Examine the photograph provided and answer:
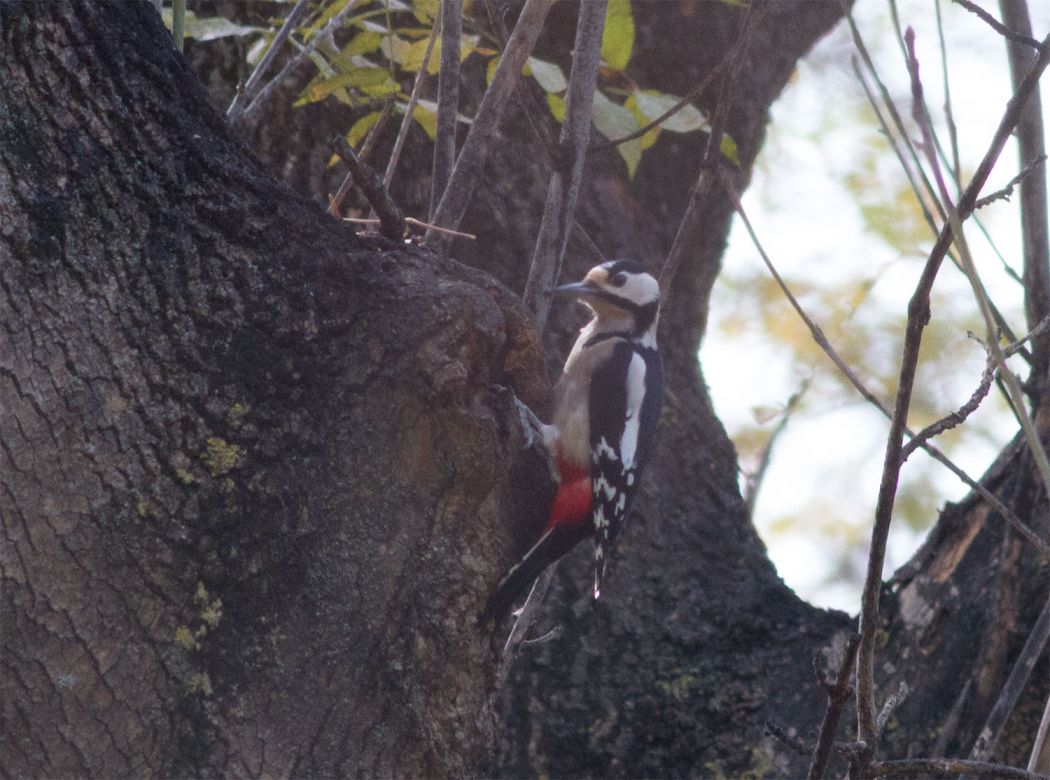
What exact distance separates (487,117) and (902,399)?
56.7 inches

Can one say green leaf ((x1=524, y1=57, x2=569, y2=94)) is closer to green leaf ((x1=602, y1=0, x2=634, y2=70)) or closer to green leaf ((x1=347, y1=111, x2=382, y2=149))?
green leaf ((x1=602, y1=0, x2=634, y2=70))

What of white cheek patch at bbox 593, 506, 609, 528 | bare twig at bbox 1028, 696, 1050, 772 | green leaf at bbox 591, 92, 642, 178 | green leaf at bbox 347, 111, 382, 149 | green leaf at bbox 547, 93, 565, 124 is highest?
green leaf at bbox 547, 93, 565, 124

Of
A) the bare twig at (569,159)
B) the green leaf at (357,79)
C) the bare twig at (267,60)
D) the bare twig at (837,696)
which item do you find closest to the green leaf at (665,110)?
the bare twig at (569,159)

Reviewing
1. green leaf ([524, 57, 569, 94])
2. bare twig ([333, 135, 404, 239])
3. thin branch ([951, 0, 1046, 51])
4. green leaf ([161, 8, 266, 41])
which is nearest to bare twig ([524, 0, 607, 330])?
green leaf ([524, 57, 569, 94])

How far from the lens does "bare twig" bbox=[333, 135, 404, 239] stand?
217cm

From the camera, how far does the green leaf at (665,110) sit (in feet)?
9.19

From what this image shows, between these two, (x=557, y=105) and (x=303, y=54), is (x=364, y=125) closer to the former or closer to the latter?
(x=303, y=54)

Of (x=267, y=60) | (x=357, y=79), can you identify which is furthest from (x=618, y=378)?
(x=267, y=60)

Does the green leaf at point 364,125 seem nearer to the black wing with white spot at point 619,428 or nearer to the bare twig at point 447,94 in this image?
the bare twig at point 447,94

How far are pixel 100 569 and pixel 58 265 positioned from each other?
1.59ft

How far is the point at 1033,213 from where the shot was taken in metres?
2.90

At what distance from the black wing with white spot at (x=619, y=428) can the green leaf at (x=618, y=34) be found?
113cm

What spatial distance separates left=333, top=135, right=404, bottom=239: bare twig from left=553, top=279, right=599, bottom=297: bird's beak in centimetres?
118

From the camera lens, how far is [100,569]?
6.20 feet
